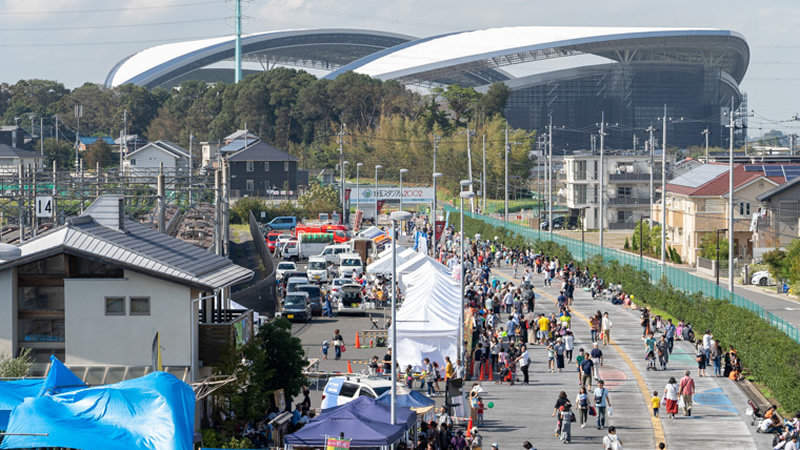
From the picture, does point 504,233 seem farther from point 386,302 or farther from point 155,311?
point 155,311

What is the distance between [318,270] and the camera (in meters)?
48.2

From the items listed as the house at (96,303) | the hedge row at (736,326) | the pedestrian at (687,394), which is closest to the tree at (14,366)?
the house at (96,303)

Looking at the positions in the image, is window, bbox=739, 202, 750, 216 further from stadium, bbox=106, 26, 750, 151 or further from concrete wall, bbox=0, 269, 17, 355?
stadium, bbox=106, 26, 750, 151

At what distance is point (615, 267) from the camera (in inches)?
1773

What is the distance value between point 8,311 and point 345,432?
19.3 ft

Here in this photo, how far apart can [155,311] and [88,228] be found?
2.18 meters

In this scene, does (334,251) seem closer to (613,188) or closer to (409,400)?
(409,400)

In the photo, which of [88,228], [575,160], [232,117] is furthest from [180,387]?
[232,117]

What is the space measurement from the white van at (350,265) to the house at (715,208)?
1957 cm

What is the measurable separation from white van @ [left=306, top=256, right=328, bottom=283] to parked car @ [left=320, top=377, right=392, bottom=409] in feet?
79.5

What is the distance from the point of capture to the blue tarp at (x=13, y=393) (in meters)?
14.4

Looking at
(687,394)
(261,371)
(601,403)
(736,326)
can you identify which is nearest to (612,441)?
(601,403)

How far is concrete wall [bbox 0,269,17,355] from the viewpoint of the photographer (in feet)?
59.2

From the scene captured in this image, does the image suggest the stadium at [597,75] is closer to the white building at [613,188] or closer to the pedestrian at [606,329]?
the white building at [613,188]
